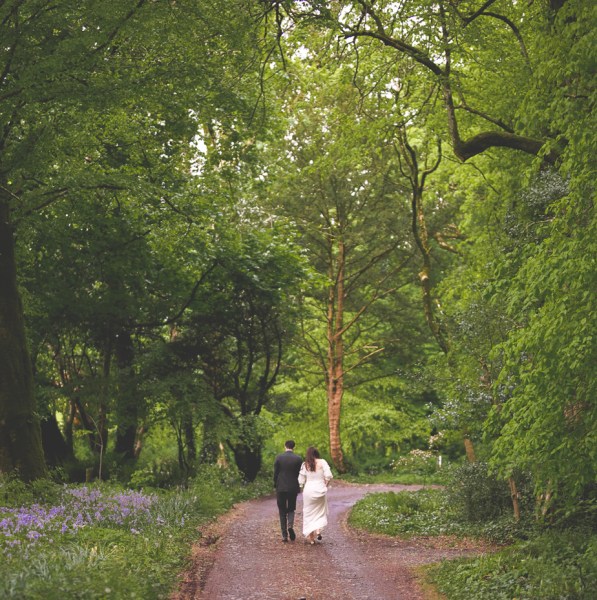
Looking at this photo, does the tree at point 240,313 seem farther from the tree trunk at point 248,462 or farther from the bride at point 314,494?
the bride at point 314,494

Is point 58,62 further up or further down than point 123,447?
further up

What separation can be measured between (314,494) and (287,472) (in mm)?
634

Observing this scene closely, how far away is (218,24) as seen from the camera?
1097cm

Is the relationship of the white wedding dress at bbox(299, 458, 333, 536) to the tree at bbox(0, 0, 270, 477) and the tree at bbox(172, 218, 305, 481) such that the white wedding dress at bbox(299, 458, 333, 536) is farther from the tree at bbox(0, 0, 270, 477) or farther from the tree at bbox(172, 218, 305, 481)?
the tree at bbox(172, 218, 305, 481)

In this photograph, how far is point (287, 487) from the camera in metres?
12.5

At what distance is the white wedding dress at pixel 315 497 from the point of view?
484 inches

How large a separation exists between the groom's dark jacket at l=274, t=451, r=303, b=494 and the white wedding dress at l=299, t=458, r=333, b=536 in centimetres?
19

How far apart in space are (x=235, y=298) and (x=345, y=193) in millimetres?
10103

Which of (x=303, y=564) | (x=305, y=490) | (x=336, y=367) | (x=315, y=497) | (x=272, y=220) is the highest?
(x=272, y=220)

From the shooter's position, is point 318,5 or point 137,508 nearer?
point 318,5

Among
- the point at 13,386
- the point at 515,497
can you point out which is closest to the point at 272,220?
the point at 13,386

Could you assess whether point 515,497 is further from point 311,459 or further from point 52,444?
point 52,444

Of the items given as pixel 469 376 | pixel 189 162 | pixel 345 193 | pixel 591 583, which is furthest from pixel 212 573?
pixel 345 193

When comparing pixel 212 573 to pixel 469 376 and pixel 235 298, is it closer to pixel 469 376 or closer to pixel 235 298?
pixel 469 376
